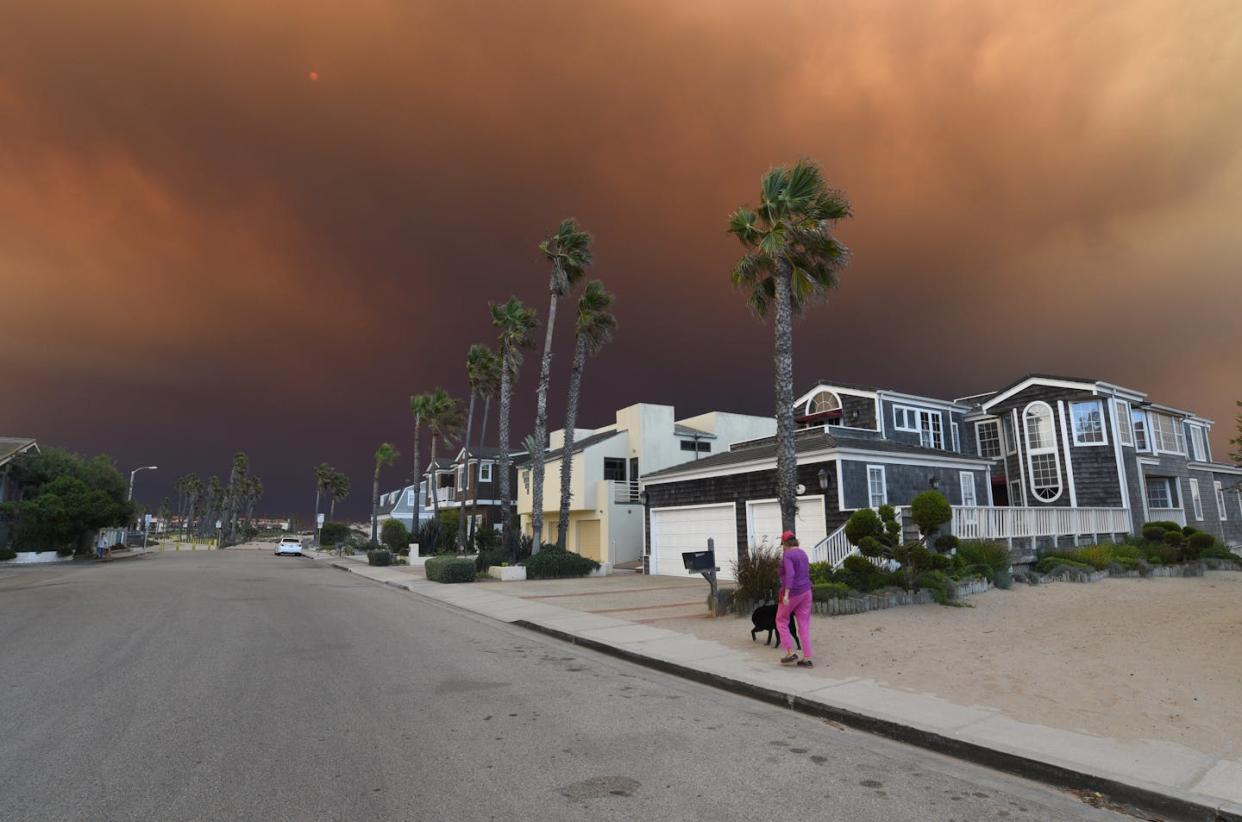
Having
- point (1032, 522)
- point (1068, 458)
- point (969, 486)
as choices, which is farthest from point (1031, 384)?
point (1032, 522)

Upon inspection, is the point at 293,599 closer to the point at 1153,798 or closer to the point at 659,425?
the point at 1153,798

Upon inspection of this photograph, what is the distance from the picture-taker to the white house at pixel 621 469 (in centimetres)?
3497

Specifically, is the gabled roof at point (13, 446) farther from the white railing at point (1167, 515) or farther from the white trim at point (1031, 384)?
the white railing at point (1167, 515)

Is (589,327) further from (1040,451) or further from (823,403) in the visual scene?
(1040,451)

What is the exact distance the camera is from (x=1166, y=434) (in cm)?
3250

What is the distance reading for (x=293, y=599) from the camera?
17703 mm

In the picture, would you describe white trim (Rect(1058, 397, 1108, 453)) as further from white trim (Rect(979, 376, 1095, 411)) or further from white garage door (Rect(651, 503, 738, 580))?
white garage door (Rect(651, 503, 738, 580))

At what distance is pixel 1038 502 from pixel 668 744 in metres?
29.9

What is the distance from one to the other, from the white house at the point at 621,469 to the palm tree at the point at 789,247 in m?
17.9

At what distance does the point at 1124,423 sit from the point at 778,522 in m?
18.7

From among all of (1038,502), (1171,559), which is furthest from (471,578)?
(1038,502)

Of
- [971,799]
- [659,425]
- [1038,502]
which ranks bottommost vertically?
[971,799]

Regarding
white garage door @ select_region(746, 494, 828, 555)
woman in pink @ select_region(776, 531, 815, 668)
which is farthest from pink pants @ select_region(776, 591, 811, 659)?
white garage door @ select_region(746, 494, 828, 555)

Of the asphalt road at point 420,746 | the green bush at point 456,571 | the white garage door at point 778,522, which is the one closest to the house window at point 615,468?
the green bush at point 456,571
